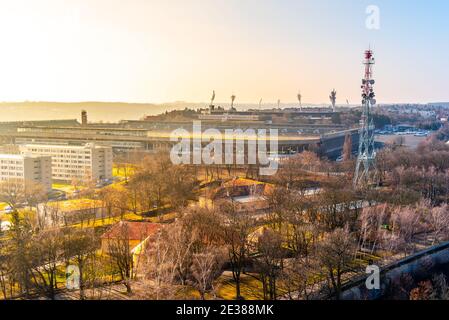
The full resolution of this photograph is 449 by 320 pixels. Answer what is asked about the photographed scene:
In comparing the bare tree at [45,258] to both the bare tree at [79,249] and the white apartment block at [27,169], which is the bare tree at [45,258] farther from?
the white apartment block at [27,169]

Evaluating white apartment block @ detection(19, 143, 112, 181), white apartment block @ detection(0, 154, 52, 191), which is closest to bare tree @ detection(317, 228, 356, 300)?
white apartment block @ detection(0, 154, 52, 191)

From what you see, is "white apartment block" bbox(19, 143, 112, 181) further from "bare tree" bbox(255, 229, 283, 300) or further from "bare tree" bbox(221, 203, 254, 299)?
"bare tree" bbox(255, 229, 283, 300)

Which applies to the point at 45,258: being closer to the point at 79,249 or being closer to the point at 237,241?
the point at 79,249

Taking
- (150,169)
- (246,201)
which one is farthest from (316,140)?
(246,201)

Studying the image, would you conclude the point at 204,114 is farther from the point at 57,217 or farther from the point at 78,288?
the point at 78,288

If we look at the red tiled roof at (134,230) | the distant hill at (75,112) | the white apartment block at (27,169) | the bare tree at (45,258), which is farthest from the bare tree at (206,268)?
the distant hill at (75,112)
